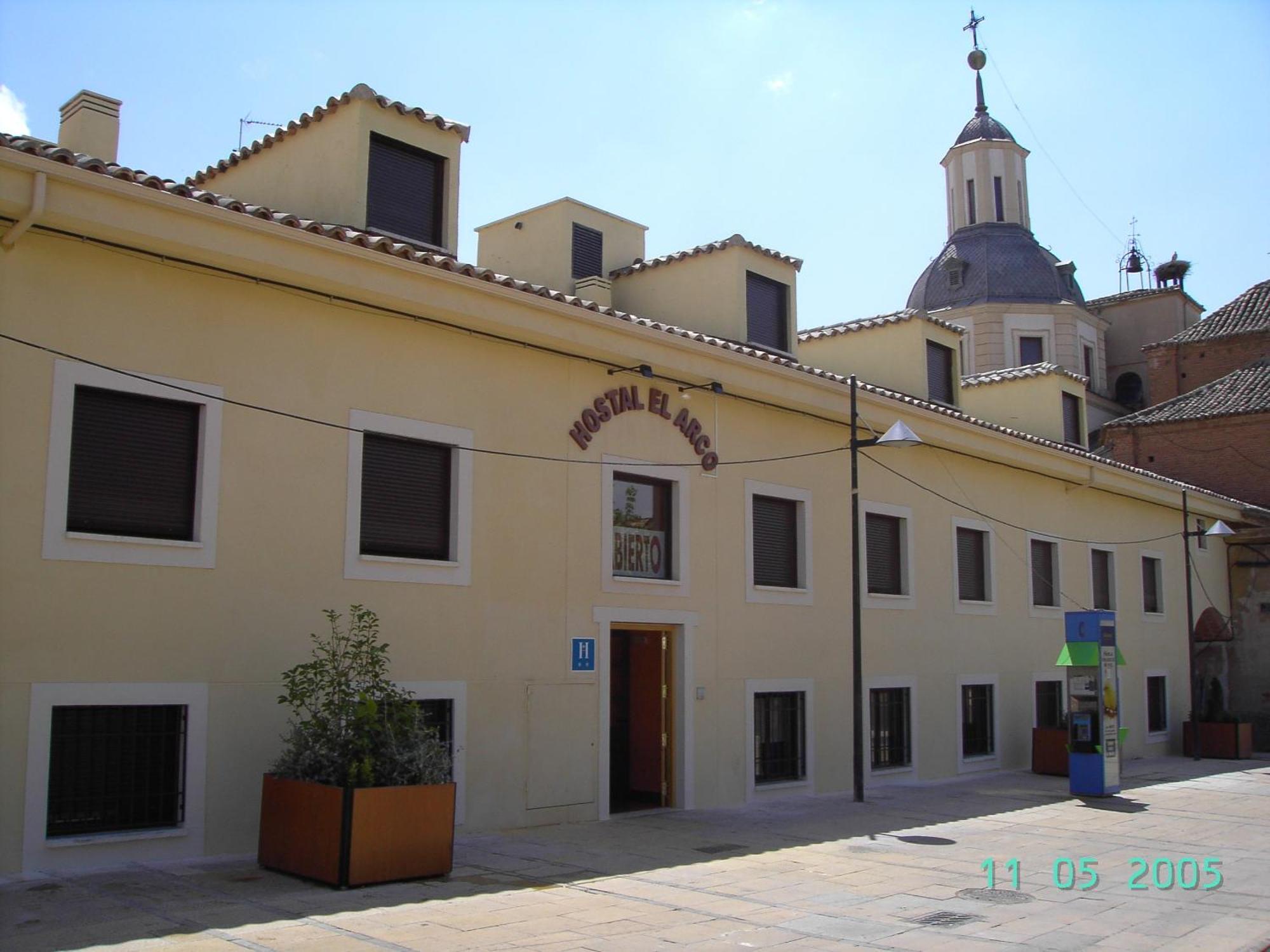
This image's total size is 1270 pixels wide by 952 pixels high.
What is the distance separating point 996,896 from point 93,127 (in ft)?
39.6

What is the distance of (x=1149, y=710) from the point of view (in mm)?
25859

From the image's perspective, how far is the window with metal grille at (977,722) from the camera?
64.6 feet

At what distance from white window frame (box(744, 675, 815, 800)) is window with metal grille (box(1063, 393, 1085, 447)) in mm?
13782

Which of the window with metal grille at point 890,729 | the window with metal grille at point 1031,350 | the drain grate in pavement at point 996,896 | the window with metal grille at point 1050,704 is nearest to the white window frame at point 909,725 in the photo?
the window with metal grille at point 890,729

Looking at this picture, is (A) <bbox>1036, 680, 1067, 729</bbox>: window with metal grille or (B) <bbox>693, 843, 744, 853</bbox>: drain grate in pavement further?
(A) <bbox>1036, 680, 1067, 729</bbox>: window with metal grille

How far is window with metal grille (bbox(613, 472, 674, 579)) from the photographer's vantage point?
14.0 m

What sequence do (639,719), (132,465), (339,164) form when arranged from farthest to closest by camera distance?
1. (639,719)
2. (339,164)
3. (132,465)

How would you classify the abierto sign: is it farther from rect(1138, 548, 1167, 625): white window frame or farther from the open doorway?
rect(1138, 548, 1167, 625): white window frame

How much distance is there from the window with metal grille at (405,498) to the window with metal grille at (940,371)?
12761 millimetres

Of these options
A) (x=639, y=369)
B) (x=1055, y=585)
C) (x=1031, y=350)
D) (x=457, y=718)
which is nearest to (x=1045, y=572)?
(x=1055, y=585)

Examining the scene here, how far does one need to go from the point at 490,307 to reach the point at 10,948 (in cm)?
735

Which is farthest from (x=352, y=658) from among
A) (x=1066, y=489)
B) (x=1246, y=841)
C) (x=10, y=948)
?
(x=1066, y=489)

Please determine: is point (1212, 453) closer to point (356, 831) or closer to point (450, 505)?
point (450, 505)
